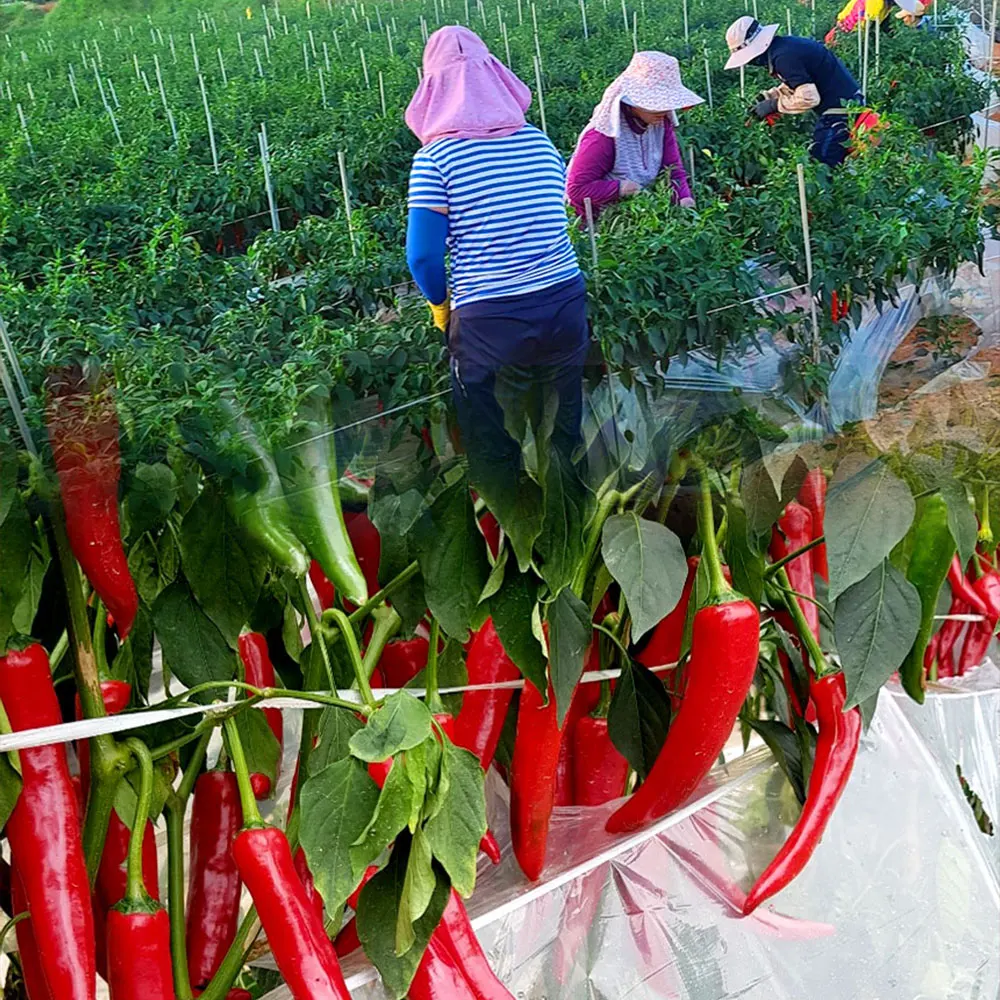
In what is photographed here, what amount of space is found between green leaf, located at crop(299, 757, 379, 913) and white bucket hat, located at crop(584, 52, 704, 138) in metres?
0.69

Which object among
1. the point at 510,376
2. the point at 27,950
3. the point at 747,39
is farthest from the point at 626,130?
the point at 27,950

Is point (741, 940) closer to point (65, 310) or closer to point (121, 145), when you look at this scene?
point (65, 310)

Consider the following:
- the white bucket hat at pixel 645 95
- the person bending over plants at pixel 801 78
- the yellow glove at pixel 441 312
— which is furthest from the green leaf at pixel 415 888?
the person bending over plants at pixel 801 78

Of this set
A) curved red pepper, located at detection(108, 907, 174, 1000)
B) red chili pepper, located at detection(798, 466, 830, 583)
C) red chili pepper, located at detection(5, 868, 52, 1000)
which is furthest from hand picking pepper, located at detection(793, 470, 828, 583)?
red chili pepper, located at detection(5, 868, 52, 1000)

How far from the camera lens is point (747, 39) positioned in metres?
1.33

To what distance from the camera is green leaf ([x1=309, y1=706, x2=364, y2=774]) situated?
37.0 inches

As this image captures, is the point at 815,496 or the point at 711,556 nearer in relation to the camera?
the point at 711,556

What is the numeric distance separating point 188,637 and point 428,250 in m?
0.39

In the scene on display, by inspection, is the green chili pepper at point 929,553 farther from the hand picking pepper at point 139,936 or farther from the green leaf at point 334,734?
the hand picking pepper at point 139,936

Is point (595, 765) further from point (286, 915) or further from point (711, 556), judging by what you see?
point (286, 915)

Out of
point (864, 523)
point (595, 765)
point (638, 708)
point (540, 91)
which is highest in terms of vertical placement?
point (540, 91)

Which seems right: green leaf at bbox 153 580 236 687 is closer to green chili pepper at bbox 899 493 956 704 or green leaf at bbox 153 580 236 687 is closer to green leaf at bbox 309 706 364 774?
green leaf at bbox 309 706 364 774

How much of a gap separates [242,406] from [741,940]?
78 centimetres

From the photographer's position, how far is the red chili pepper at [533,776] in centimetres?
108
